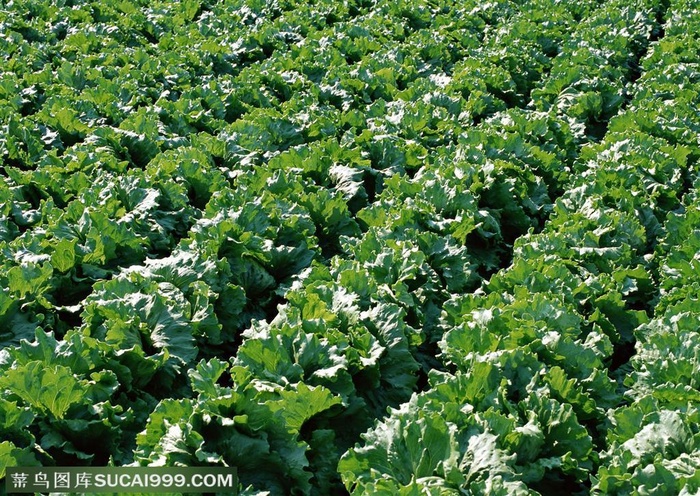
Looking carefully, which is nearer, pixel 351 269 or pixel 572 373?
pixel 572 373

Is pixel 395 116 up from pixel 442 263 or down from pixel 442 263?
up

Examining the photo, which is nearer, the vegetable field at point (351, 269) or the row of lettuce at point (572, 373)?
the row of lettuce at point (572, 373)

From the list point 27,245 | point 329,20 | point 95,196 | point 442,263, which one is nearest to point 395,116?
point 442,263

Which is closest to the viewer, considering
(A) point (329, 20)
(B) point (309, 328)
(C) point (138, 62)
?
(B) point (309, 328)

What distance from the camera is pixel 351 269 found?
5602mm

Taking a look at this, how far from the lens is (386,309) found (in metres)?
5.32

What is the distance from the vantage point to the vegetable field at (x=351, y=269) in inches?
166

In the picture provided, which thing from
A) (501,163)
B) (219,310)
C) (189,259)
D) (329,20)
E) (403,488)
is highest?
(329,20)

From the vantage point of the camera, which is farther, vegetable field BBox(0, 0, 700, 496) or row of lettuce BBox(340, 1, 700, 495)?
vegetable field BBox(0, 0, 700, 496)

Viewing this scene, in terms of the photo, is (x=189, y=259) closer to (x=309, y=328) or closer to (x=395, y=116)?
(x=309, y=328)

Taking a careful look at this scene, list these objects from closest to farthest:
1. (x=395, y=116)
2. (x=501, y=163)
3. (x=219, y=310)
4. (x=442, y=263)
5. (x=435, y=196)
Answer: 1. (x=219, y=310)
2. (x=442, y=263)
3. (x=435, y=196)
4. (x=501, y=163)
5. (x=395, y=116)

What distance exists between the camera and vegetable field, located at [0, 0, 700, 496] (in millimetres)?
4215

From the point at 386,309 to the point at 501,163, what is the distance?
2969 millimetres

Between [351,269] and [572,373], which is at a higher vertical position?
[351,269]
